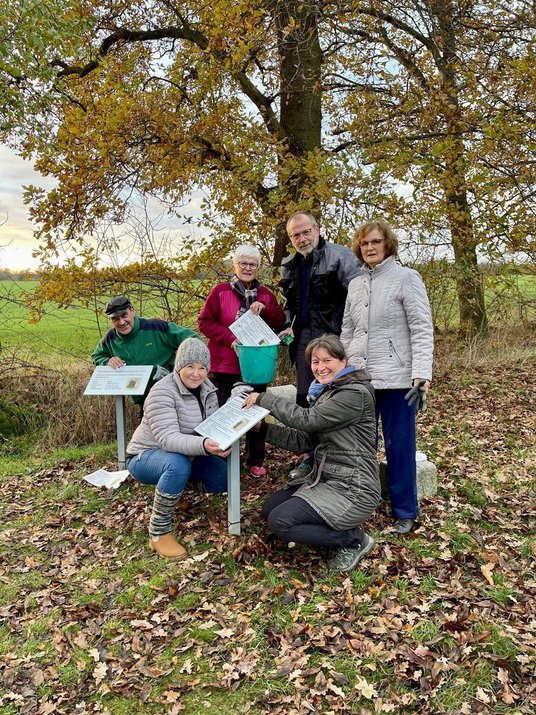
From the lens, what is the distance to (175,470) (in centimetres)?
407

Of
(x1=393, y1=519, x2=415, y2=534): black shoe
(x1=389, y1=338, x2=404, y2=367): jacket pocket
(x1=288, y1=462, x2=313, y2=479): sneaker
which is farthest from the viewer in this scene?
(x1=288, y1=462, x2=313, y2=479): sneaker

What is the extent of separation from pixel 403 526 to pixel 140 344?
2.88 metres

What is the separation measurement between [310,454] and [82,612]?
7.40 ft

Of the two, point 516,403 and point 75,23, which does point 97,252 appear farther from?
point 516,403

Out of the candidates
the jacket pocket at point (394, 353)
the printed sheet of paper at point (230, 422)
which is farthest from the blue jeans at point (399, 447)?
the printed sheet of paper at point (230, 422)

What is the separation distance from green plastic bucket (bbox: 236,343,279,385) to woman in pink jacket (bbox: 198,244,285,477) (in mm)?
325

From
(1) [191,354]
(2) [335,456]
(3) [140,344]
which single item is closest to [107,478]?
(3) [140,344]

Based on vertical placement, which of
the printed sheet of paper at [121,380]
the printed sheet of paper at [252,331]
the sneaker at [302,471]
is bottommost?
the sneaker at [302,471]

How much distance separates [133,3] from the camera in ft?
29.9

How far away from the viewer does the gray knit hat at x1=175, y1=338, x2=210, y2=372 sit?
13.9ft

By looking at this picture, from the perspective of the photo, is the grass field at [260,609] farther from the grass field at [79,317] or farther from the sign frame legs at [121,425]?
the grass field at [79,317]

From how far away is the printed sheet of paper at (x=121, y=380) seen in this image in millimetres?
5160

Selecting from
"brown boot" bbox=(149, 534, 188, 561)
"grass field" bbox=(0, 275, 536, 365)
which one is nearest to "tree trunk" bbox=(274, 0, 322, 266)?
"grass field" bbox=(0, 275, 536, 365)

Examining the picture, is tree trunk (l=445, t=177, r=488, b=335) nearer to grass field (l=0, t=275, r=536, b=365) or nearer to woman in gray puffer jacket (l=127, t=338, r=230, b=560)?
grass field (l=0, t=275, r=536, b=365)
